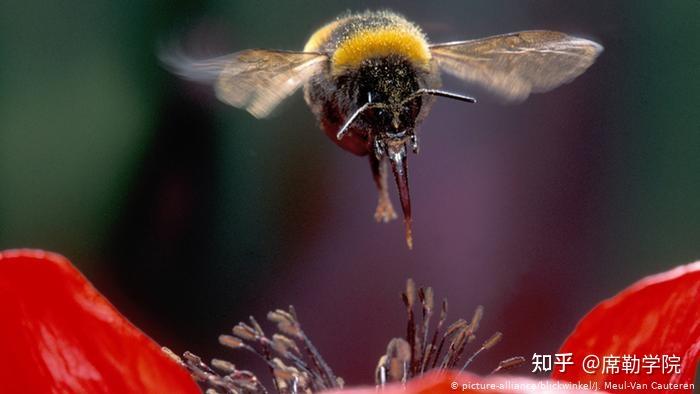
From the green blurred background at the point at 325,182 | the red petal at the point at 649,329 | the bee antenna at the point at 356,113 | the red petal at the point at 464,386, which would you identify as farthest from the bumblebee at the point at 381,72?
the green blurred background at the point at 325,182

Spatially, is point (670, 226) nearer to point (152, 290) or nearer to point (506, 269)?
point (506, 269)

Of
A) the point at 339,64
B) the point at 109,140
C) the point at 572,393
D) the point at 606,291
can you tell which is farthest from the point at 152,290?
the point at 572,393

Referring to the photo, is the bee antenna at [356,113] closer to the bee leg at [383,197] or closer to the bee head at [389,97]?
the bee head at [389,97]

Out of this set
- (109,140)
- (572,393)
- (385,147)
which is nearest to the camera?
(572,393)

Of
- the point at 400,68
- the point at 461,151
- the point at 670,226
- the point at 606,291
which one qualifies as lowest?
the point at 606,291

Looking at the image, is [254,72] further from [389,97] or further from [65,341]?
[65,341]

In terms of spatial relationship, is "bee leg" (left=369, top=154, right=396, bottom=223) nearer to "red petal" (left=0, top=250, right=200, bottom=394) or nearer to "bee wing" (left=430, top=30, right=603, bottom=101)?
"bee wing" (left=430, top=30, right=603, bottom=101)

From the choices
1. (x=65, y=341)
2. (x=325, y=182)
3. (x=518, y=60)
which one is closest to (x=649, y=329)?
(x=518, y=60)
